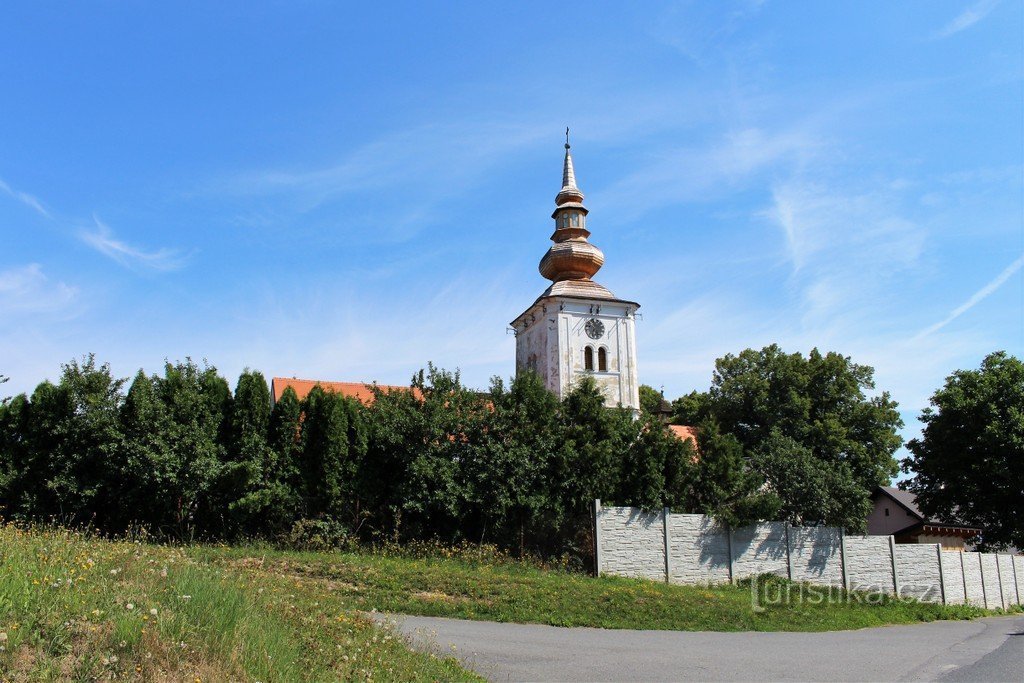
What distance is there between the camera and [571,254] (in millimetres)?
42469

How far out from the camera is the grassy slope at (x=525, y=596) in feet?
46.2

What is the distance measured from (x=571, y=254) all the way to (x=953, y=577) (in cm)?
2401

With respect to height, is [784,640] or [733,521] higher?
[733,521]

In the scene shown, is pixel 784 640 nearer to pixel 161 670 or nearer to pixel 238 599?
pixel 238 599

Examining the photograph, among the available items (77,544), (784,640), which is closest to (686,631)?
(784,640)

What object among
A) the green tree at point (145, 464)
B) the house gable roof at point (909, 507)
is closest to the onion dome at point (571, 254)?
the house gable roof at point (909, 507)

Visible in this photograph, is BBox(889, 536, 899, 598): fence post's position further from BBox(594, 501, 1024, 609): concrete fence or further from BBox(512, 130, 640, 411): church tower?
BBox(512, 130, 640, 411): church tower

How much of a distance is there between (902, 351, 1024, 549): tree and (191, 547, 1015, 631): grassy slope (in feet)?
53.3

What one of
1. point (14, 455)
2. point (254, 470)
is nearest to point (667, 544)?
point (254, 470)

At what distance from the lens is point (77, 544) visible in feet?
27.6

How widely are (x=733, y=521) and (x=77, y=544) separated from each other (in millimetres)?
17541

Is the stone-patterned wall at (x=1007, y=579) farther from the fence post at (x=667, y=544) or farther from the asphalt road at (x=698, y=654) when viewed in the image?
the asphalt road at (x=698, y=654)

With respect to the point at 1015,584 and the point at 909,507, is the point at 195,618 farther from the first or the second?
the point at 909,507

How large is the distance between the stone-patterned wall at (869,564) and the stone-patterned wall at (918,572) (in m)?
0.48
